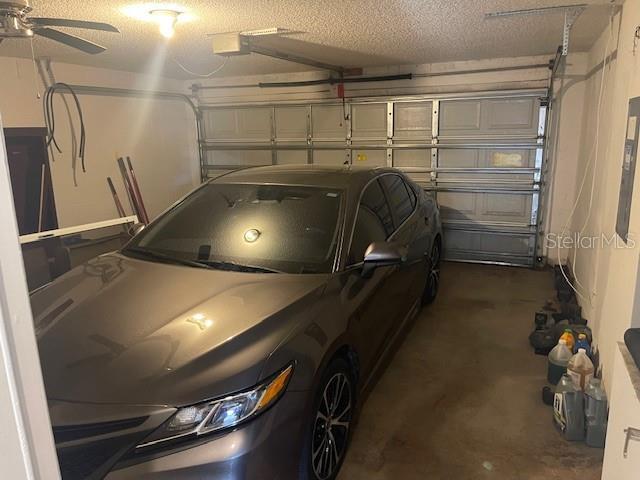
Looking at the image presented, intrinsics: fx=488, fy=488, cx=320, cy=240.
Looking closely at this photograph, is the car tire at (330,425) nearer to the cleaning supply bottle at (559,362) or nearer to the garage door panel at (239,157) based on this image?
the cleaning supply bottle at (559,362)

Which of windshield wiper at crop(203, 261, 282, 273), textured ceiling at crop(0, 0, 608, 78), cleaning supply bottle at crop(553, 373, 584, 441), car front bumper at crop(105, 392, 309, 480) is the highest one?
textured ceiling at crop(0, 0, 608, 78)

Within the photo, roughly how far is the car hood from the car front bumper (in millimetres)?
147

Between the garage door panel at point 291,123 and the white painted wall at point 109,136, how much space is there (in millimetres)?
1655

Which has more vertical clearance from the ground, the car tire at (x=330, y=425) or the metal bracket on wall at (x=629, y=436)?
the metal bracket on wall at (x=629, y=436)

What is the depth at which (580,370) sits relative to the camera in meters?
2.75

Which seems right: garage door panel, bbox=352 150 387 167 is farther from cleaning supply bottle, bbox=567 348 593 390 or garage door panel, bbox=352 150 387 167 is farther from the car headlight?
the car headlight

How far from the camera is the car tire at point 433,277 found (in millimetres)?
4388

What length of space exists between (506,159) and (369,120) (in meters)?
1.83

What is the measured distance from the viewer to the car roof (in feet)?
9.72

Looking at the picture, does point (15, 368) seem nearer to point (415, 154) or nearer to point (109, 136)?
point (415, 154)

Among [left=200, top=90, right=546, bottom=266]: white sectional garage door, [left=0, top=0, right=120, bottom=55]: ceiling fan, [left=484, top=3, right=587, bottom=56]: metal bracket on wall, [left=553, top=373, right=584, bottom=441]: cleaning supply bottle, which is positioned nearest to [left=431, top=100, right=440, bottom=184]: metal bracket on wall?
[left=200, top=90, right=546, bottom=266]: white sectional garage door

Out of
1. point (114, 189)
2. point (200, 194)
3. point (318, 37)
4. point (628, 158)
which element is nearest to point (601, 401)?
point (628, 158)
